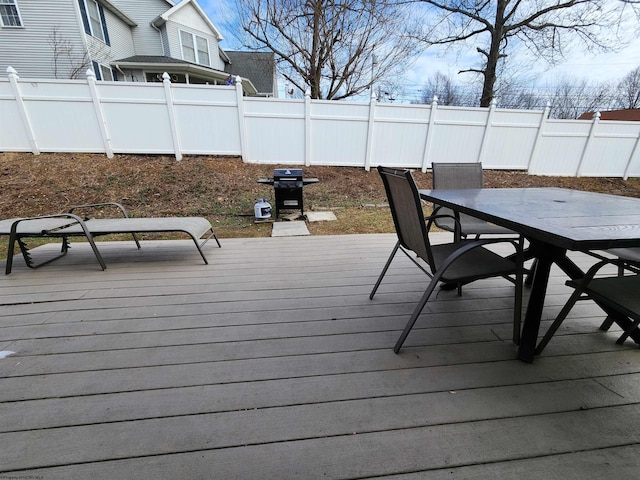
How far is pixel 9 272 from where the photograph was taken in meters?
2.32

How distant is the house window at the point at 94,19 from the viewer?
8.44 metres

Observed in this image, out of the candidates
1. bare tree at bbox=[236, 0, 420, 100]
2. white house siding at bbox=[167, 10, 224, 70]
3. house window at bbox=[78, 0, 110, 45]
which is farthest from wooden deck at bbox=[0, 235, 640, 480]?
white house siding at bbox=[167, 10, 224, 70]

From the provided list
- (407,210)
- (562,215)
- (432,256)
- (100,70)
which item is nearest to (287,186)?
(407,210)

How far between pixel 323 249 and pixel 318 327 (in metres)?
1.42

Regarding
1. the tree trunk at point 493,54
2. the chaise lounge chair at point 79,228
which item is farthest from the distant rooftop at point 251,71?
the chaise lounge chair at point 79,228

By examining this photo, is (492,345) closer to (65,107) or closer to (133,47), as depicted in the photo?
(65,107)

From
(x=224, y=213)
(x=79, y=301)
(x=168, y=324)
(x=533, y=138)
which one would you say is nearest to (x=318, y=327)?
(x=168, y=324)

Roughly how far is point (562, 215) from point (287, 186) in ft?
11.4

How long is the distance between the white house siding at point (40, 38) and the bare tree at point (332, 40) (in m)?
4.97

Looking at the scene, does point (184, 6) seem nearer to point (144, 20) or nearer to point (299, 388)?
point (144, 20)

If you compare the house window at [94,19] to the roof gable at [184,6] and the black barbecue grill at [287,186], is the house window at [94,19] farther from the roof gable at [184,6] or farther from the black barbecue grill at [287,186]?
the black barbecue grill at [287,186]

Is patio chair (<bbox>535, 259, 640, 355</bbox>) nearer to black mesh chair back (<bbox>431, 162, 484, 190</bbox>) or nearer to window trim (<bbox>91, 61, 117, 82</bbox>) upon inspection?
black mesh chair back (<bbox>431, 162, 484, 190</bbox>)

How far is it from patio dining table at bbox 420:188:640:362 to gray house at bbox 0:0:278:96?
9.82m

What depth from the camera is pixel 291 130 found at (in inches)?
255
